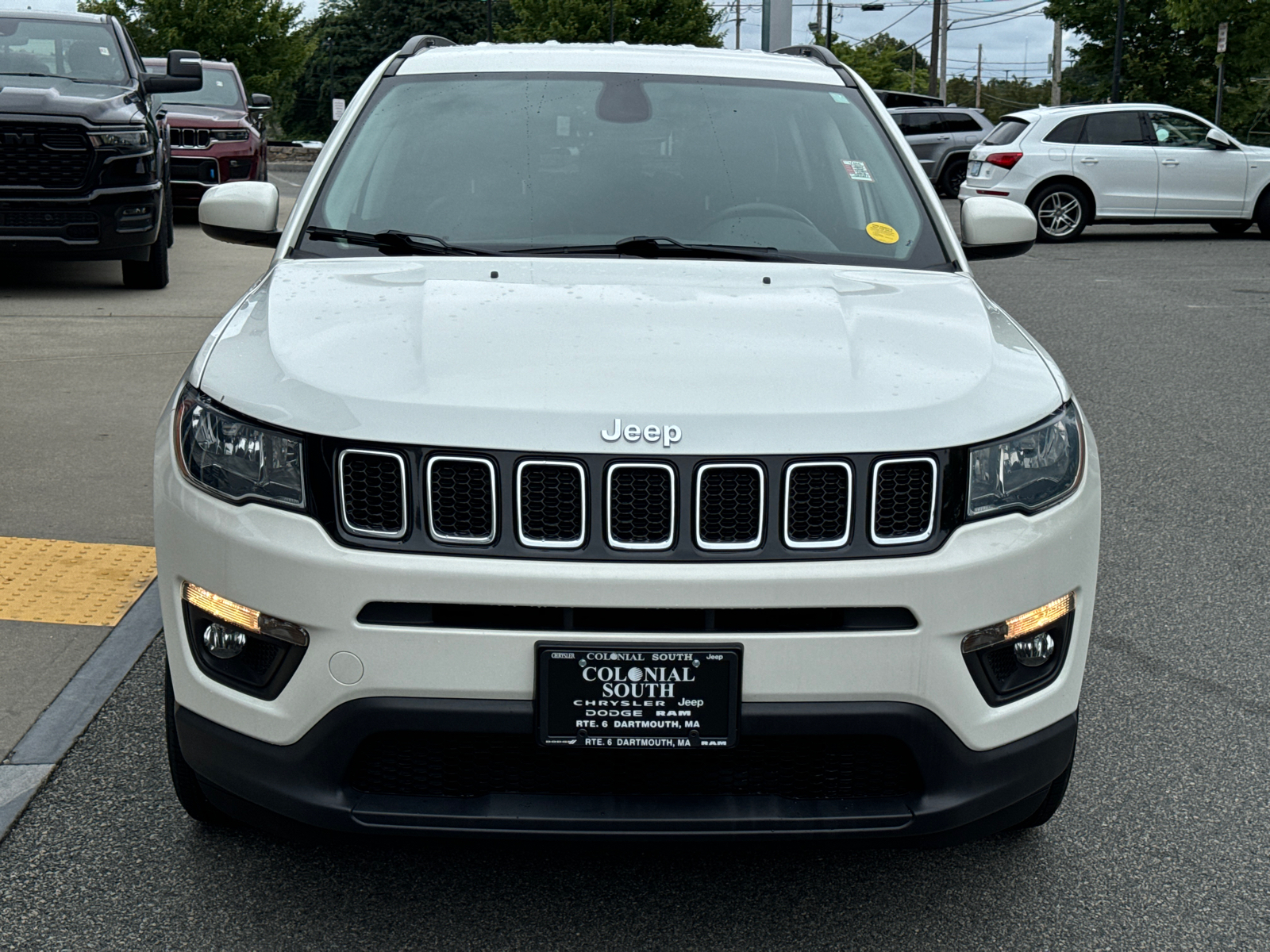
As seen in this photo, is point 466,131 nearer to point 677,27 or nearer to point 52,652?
point 52,652

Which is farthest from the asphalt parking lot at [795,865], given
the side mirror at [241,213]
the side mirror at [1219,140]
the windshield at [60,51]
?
the side mirror at [1219,140]

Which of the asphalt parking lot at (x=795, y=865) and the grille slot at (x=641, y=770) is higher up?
the grille slot at (x=641, y=770)

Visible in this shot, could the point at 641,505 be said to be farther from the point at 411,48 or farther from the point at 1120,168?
the point at 1120,168

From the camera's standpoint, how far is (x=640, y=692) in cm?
240

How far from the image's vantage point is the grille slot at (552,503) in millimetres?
2395

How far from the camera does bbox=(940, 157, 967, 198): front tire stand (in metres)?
27.1

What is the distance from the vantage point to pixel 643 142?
3.84 m

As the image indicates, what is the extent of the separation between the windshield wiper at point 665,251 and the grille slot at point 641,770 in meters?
1.39

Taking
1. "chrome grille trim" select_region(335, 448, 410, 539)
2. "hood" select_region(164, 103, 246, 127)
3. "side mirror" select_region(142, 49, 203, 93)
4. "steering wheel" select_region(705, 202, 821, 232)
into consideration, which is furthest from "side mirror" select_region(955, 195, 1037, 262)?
"hood" select_region(164, 103, 246, 127)

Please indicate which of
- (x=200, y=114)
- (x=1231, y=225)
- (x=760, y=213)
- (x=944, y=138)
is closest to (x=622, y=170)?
(x=760, y=213)

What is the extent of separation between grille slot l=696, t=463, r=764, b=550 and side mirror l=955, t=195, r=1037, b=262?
1.81m

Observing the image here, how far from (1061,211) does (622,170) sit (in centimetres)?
1563

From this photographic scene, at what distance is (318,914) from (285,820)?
10.3 inches

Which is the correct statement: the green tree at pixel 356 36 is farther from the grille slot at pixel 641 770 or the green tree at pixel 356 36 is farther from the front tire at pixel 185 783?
the grille slot at pixel 641 770
